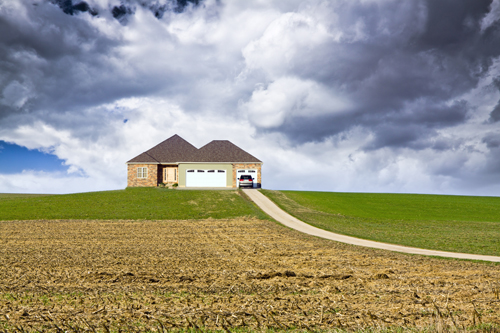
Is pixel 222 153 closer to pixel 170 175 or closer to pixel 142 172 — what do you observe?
pixel 170 175

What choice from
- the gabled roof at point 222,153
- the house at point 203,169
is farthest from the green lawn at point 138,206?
the gabled roof at point 222,153

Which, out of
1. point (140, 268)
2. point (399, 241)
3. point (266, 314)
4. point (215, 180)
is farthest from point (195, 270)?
point (215, 180)

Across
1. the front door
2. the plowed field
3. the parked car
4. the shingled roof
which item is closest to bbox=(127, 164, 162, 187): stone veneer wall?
the shingled roof

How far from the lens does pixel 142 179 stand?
169 feet

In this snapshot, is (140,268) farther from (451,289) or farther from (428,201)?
(428,201)

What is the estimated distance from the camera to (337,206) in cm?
4053

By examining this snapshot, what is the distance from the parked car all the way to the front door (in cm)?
1135

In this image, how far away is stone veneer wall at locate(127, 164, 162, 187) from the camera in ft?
169

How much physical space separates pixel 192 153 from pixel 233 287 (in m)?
45.3

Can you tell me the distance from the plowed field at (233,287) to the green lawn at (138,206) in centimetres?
1381

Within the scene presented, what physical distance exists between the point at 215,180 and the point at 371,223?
86.0 ft

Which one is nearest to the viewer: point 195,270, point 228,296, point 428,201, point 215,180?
point 228,296

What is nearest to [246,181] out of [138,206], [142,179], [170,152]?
[170,152]

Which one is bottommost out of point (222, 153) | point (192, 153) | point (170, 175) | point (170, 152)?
point (170, 175)
